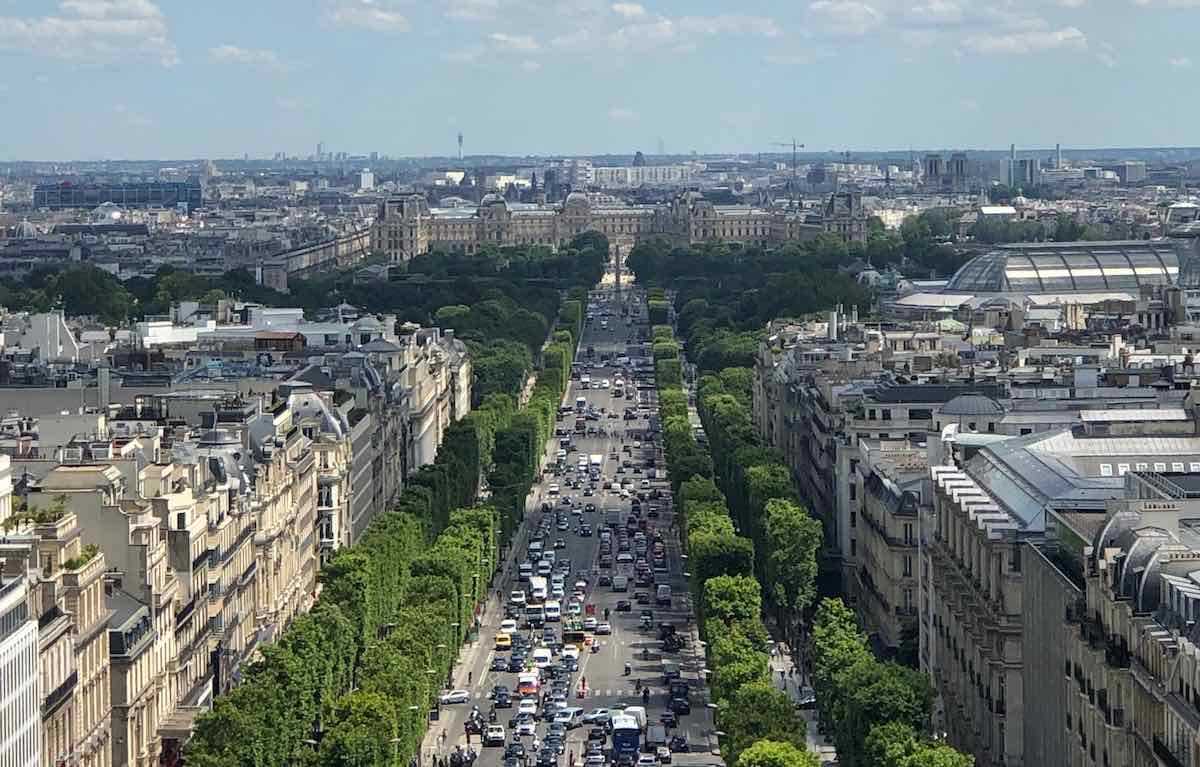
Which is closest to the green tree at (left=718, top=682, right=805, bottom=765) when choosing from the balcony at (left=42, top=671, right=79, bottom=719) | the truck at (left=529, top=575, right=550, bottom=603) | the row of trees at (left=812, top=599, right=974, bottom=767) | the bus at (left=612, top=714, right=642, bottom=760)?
the row of trees at (left=812, top=599, right=974, bottom=767)

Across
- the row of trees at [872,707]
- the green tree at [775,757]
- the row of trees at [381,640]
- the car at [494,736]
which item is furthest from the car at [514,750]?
the green tree at [775,757]

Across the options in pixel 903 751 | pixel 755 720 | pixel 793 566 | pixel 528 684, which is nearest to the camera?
pixel 903 751

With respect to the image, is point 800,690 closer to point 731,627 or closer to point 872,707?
point 731,627

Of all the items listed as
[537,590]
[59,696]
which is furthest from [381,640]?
[59,696]

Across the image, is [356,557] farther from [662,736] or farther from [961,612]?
[961,612]

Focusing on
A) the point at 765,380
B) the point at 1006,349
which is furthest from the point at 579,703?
the point at 765,380

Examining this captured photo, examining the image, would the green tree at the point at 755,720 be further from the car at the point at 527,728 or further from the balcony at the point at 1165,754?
the balcony at the point at 1165,754
